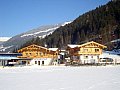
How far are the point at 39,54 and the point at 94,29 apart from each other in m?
72.7

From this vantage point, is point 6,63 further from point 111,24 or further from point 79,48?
point 111,24

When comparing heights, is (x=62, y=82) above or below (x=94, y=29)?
below

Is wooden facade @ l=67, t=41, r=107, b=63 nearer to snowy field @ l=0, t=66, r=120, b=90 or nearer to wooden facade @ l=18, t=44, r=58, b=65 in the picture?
wooden facade @ l=18, t=44, r=58, b=65

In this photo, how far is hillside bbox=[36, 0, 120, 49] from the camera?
123m

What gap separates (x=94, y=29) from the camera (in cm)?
13462

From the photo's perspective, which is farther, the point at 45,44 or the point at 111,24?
the point at 45,44

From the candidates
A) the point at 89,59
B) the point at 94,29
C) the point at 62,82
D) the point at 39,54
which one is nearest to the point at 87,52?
the point at 89,59

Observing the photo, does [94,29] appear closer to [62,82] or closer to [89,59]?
[89,59]

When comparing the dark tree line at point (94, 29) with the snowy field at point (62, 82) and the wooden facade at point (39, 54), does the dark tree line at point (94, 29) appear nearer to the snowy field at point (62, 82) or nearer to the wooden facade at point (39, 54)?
the wooden facade at point (39, 54)

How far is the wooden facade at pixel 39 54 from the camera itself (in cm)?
6588

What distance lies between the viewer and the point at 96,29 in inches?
5266

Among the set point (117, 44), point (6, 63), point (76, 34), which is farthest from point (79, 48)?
point (76, 34)

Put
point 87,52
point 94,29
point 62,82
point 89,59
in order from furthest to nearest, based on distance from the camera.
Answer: point 94,29 → point 87,52 → point 89,59 → point 62,82

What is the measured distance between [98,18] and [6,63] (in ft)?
273
